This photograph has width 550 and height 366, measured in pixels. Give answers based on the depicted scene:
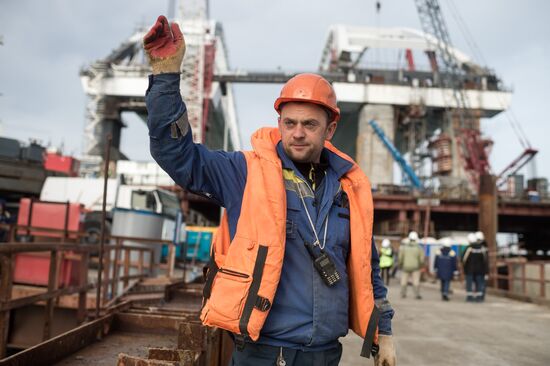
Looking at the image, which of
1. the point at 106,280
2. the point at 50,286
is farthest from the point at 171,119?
the point at 106,280

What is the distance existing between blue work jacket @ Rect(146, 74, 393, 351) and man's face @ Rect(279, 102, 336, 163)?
66 millimetres

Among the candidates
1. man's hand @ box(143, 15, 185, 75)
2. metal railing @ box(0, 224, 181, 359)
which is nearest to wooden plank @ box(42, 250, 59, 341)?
metal railing @ box(0, 224, 181, 359)

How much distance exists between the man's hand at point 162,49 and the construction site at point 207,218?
181 millimetres

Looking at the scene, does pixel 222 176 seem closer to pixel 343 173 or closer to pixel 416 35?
pixel 343 173

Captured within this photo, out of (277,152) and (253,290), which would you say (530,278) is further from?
(253,290)

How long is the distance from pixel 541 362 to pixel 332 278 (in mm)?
4502

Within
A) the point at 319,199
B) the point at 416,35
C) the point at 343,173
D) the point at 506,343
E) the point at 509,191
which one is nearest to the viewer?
the point at 319,199

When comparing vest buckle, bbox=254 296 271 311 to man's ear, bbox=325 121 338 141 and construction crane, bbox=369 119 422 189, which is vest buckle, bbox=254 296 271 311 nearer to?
man's ear, bbox=325 121 338 141

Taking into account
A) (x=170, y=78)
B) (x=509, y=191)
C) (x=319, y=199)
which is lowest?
(x=319, y=199)

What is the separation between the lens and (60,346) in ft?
10.4

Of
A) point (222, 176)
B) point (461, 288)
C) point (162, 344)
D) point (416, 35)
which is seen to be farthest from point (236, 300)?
point (416, 35)

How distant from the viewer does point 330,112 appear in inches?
88.1

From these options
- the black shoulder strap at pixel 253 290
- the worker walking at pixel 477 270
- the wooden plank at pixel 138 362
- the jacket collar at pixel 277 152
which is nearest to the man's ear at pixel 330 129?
the jacket collar at pixel 277 152

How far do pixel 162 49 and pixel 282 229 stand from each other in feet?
2.96
